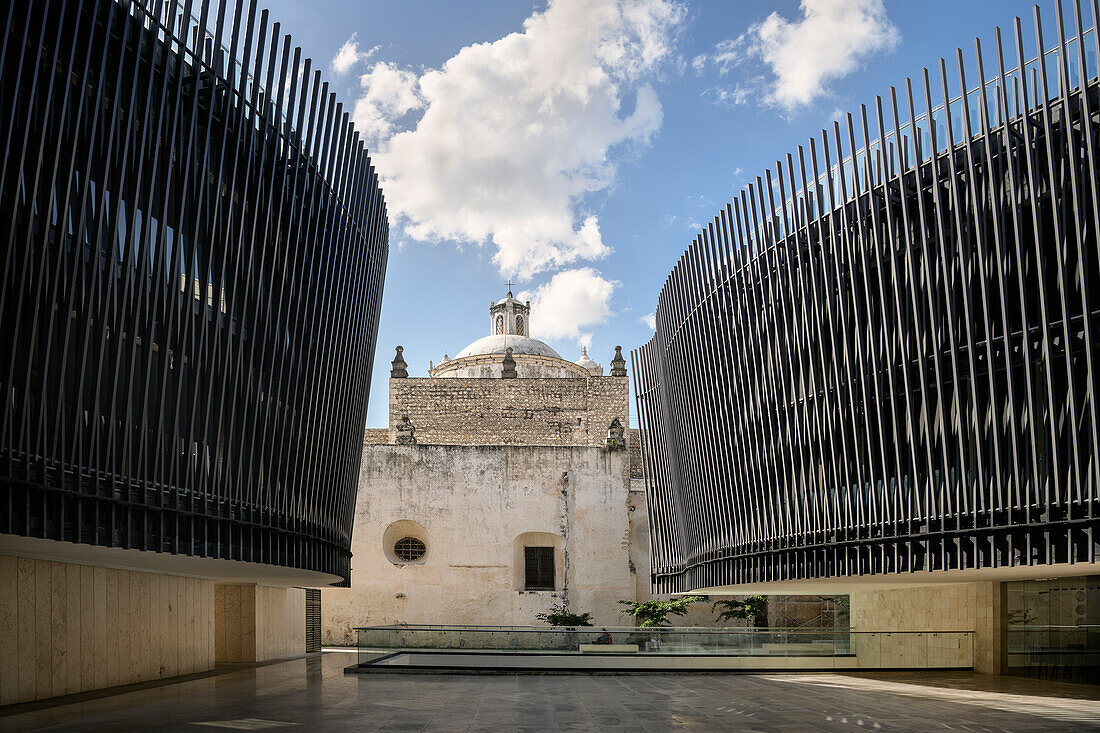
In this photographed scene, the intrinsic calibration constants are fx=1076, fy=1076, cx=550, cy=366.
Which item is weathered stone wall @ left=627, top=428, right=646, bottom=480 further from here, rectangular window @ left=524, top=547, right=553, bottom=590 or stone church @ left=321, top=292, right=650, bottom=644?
rectangular window @ left=524, top=547, right=553, bottom=590

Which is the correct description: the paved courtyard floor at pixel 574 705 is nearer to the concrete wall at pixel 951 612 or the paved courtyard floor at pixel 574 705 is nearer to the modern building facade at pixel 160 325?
the concrete wall at pixel 951 612

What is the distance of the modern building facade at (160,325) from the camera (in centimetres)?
1073

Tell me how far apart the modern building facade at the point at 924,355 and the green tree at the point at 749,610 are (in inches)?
277

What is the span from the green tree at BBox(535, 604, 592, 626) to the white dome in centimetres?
2201

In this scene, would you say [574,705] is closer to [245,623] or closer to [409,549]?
[245,623]

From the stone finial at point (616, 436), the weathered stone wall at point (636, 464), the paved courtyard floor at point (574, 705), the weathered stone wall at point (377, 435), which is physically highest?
the weathered stone wall at point (377, 435)

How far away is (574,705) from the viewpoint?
1462 centimetres

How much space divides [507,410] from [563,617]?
41.7 ft

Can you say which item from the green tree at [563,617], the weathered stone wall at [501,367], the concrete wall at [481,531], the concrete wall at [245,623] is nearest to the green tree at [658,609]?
the green tree at [563,617]

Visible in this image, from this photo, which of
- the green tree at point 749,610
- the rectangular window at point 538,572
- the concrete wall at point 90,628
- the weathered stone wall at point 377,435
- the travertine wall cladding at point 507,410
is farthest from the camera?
the weathered stone wall at point 377,435

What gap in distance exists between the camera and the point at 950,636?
20688 millimetres

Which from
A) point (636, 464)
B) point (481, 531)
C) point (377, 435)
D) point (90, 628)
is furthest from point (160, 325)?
point (377, 435)

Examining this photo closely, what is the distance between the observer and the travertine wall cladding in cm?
4194

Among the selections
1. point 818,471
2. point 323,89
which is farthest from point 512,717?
point 323,89
